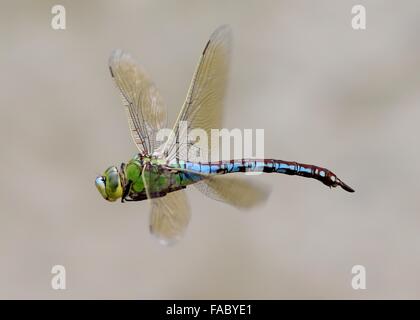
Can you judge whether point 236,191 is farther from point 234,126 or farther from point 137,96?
point 234,126

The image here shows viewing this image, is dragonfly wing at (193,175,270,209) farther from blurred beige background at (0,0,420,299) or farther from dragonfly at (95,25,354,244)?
blurred beige background at (0,0,420,299)

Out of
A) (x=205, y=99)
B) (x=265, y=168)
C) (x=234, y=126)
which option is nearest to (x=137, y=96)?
(x=205, y=99)

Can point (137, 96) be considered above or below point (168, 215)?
above

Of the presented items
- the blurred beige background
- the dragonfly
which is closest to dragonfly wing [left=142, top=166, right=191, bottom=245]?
the dragonfly

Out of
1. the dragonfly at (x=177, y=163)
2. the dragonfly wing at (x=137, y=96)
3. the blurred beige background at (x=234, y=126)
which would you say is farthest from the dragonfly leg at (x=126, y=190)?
the blurred beige background at (x=234, y=126)

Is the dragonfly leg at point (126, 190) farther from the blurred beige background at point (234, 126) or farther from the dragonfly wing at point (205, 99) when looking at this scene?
the blurred beige background at point (234, 126)

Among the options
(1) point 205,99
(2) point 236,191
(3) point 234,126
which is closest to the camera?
(2) point 236,191

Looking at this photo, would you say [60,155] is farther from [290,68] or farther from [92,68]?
[290,68]
